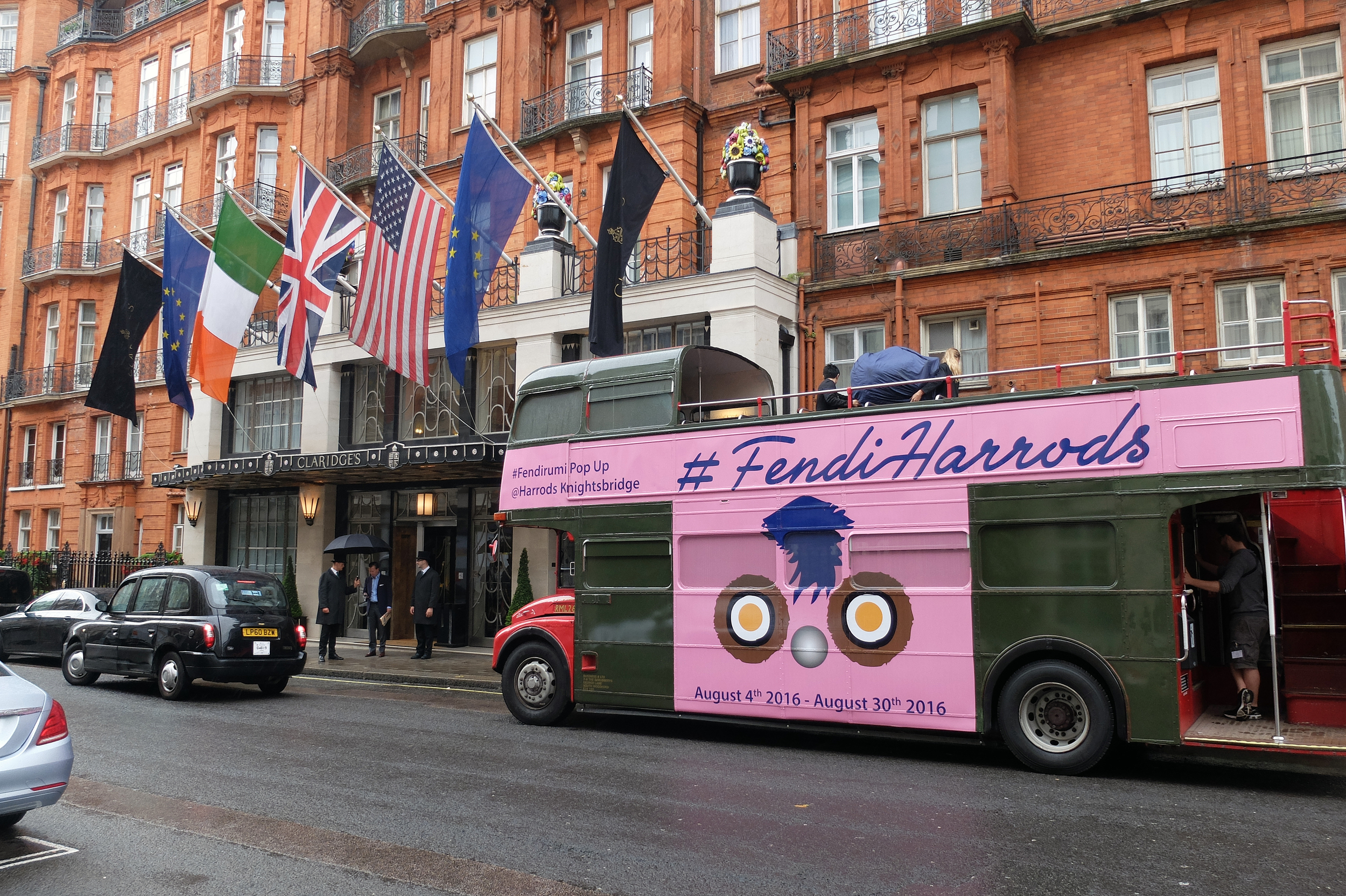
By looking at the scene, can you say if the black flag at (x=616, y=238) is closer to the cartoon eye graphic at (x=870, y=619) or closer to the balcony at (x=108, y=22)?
the cartoon eye graphic at (x=870, y=619)

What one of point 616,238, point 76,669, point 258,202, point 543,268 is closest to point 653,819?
point 616,238

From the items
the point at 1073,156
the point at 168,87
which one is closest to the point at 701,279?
the point at 1073,156

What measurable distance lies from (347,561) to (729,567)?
607 inches

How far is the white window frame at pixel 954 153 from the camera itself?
17312 mm

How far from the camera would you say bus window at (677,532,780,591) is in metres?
10.3

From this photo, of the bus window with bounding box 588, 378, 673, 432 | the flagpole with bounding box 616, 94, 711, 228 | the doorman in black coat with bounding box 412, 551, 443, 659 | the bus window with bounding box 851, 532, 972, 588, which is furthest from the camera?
the doorman in black coat with bounding box 412, 551, 443, 659

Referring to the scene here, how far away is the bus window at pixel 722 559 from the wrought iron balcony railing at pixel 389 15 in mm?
19885

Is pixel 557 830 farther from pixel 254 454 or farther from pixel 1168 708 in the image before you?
pixel 254 454

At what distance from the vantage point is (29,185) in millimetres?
36844

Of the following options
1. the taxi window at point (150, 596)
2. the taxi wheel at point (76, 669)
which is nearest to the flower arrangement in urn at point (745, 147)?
the taxi window at point (150, 596)

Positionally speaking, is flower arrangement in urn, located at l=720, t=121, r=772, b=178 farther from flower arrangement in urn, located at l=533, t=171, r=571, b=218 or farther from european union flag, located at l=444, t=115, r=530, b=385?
european union flag, located at l=444, t=115, r=530, b=385

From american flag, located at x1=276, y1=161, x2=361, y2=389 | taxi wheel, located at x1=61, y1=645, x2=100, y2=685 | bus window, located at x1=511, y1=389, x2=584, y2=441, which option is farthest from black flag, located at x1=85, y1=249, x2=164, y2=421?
bus window, located at x1=511, y1=389, x2=584, y2=441

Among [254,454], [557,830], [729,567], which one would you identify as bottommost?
[557,830]

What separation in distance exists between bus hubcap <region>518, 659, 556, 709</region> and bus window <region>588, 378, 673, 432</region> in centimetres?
297
